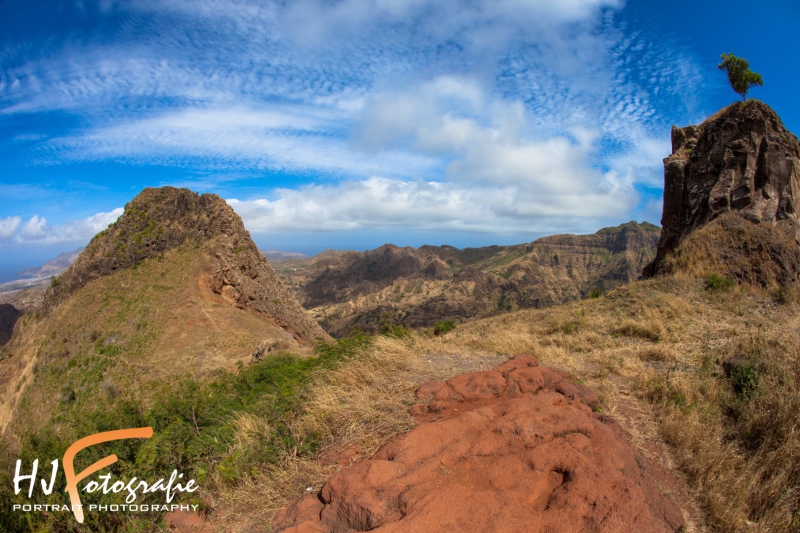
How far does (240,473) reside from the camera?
4.73 metres

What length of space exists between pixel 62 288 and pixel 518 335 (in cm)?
3943

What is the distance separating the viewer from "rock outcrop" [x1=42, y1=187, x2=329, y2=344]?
30.4 m

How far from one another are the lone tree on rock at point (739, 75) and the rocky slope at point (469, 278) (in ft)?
288

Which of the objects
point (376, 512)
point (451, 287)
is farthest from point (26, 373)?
point (451, 287)

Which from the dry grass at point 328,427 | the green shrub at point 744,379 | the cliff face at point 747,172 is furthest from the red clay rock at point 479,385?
the cliff face at point 747,172

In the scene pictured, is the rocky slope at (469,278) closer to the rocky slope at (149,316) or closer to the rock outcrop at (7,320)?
the rock outcrop at (7,320)

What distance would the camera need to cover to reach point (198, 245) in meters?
31.3

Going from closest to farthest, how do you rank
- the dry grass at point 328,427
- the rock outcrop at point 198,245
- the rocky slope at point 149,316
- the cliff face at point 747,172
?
1. the dry grass at point 328,427
2. the cliff face at point 747,172
3. the rocky slope at point 149,316
4. the rock outcrop at point 198,245

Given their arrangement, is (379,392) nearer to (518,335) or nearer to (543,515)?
(543,515)

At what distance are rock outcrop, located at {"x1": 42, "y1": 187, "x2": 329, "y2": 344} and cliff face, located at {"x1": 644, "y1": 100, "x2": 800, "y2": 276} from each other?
1071 inches

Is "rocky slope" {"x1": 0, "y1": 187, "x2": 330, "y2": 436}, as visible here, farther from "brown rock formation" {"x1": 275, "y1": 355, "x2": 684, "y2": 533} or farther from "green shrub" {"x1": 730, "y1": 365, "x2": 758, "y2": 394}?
"green shrub" {"x1": 730, "y1": 365, "x2": 758, "y2": 394}

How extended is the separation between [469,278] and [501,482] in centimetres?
13505

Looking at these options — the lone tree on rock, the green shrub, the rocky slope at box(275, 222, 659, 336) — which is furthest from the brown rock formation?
the rocky slope at box(275, 222, 659, 336)

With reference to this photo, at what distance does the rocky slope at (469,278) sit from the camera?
396 ft
